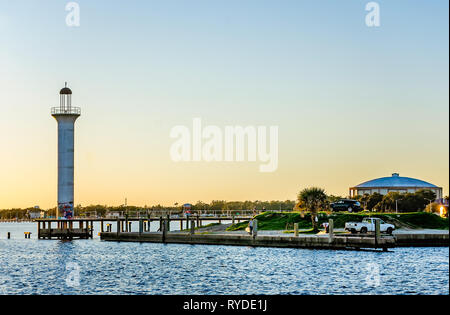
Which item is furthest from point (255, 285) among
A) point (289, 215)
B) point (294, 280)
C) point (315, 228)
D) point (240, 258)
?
point (289, 215)

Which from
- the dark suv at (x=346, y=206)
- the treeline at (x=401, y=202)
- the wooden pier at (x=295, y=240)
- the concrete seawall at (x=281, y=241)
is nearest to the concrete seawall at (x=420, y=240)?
the wooden pier at (x=295, y=240)

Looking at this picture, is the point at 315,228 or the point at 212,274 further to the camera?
the point at 315,228

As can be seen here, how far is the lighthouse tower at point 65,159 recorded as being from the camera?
12875cm

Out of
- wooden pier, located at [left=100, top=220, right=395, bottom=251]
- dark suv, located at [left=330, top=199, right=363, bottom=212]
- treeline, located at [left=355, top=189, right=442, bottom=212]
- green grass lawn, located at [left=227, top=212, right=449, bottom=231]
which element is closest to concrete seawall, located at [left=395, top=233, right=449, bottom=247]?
wooden pier, located at [left=100, top=220, right=395, bottom=251]

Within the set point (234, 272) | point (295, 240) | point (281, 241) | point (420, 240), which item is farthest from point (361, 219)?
point (234, 272)

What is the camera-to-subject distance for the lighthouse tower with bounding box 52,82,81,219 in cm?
12875

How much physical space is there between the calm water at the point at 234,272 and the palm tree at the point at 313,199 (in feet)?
49.2

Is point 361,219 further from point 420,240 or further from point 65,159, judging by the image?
point 65,159

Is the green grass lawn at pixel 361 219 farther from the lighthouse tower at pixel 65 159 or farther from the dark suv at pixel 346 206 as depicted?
the lighthouse tower at pixel 65 159

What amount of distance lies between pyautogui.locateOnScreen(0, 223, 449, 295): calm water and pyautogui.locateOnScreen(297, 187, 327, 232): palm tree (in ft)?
49.2

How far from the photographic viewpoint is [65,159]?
128m

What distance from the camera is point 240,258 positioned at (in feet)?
256

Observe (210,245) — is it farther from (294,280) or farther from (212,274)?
(294,280)
